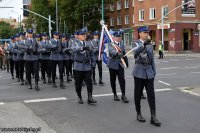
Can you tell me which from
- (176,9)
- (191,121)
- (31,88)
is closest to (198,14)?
(176,9)

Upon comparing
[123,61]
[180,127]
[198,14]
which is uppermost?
[198,14]

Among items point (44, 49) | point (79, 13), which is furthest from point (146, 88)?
point (79, 13)

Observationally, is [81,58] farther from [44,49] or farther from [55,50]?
[44,49]

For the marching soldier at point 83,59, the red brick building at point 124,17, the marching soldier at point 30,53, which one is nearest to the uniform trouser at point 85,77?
the marching soldier at point 83,59

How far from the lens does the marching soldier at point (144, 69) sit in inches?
337

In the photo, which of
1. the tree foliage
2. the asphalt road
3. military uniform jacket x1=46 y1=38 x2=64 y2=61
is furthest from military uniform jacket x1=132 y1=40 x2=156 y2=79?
the tree foliage

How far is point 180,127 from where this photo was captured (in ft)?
27.2

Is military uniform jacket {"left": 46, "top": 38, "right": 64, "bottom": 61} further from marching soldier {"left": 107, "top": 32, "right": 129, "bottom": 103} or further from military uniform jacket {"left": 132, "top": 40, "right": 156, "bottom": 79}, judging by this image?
military uniform jacket {"left": 132, "top": 40, "right": 156, "bottom": 79}

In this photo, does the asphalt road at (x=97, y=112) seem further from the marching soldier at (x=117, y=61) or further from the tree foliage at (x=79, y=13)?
the tree foliage at (x=79, y=13)

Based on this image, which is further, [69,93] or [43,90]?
[43,90]

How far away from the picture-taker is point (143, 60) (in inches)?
343

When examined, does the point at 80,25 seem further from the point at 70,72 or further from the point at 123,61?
the point at 123,61

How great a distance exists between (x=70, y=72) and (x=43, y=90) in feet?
12.4

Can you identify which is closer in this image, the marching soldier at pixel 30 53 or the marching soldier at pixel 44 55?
the marching soldier at pixel 30 53
